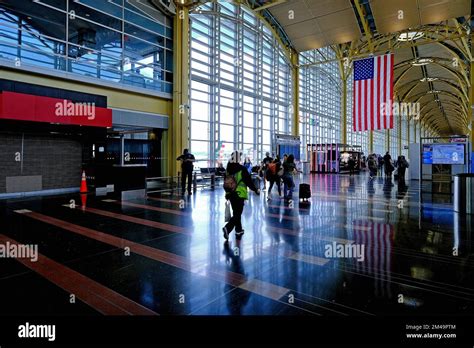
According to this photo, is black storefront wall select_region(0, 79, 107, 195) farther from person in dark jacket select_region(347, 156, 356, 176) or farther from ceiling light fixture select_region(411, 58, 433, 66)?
ceiling light fixture select_region(411, 58, 433, 66)

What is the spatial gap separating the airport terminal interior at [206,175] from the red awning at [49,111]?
A: 0.06 meters

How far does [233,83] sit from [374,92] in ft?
31.0

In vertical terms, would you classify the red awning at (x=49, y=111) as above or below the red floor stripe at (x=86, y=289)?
above

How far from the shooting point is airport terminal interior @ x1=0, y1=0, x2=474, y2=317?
3492mm

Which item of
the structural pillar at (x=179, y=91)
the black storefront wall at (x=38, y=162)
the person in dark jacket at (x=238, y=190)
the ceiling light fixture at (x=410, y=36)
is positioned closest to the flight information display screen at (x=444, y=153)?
the person in dark jacket at (x=238, y=190)

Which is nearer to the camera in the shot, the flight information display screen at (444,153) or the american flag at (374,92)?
the flight information display screen at (444,153)

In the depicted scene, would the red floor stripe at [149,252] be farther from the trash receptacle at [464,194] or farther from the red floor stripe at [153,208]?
the trash receptacle at [464,194]

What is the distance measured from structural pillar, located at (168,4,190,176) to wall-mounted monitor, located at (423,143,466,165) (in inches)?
492

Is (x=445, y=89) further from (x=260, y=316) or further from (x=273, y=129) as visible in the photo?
(x=260, y=316)

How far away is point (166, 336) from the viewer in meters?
2.60

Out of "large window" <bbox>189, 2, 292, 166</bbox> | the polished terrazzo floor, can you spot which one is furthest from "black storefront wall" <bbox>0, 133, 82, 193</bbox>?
"large window" <bbox>189, 2, 292, 166</bbox>

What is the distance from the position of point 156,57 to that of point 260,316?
1675 cm

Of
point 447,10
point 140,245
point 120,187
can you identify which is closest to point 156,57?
point 120,187

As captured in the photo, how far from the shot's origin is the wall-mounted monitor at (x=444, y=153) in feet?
43.9
